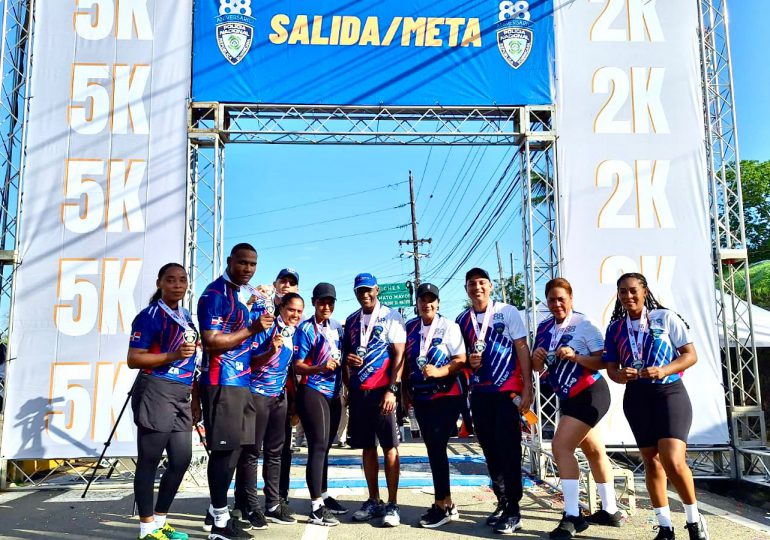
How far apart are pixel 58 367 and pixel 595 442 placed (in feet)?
18.1

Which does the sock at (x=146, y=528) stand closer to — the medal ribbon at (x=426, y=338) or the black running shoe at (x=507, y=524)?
the medal ribbon at (x=426, y=338)

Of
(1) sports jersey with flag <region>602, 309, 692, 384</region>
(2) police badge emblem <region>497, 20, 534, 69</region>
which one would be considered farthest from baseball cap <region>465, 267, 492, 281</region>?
(2) police badge emblem <region>497, 20, 534, 69</region>

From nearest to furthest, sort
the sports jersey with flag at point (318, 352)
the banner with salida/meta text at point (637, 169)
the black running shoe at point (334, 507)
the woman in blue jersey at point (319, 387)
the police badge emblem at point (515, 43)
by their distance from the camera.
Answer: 1. the woman in blue jersey at point (319, 387)
2. the sports jersey with flag at point (318, 352)
3. the black running shoe at point (334, 507)
4. the banner with salida/meta text at point (637, 169)
5. the police badge emblem at point (515, 43)

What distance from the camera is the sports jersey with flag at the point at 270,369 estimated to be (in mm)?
4594

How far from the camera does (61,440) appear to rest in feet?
21.5

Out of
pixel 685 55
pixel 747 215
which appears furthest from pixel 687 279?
pixel 747 215

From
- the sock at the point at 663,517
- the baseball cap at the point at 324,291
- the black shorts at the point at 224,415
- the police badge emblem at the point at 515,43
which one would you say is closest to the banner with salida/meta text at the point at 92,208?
the baseball cap at the point at 324,291

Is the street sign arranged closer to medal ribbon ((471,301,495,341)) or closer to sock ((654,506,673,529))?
medal ribbon ((471,301,495,341))

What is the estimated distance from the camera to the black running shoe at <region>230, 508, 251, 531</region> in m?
4.28

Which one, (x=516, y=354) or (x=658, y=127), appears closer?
(x=516, y=354)

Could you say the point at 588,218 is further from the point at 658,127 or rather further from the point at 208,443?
the point at 208,443

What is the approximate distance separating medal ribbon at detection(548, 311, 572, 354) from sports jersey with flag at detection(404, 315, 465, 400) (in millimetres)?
676

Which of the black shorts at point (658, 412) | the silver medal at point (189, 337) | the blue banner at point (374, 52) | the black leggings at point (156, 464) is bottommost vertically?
the black leggings at point (156, 464)

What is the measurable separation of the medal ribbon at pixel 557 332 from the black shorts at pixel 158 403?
268 cm
